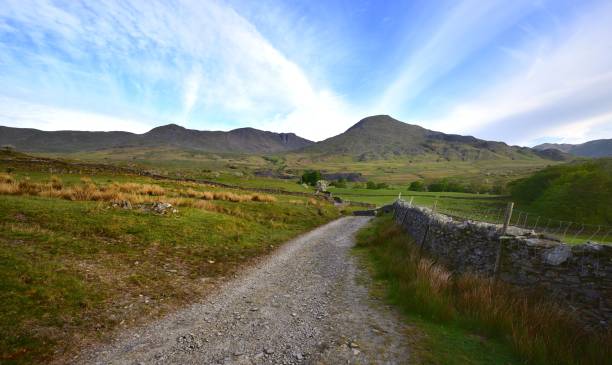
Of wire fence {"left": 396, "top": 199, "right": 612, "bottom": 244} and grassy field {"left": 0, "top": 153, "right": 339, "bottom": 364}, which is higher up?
wire fence {"left": 396, "top": 199, "right": 612, "bottom": 244}

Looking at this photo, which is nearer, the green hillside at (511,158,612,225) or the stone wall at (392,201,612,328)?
the stone wall at (392,201,612,328)

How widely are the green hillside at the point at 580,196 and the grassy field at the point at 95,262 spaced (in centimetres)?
2034

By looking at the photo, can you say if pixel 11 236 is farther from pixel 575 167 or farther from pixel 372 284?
→ pixel 575 167

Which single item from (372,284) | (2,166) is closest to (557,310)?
(372,284)

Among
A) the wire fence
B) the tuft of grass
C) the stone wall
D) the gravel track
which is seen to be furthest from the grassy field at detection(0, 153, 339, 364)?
the wire fence

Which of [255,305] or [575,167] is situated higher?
[575,167]

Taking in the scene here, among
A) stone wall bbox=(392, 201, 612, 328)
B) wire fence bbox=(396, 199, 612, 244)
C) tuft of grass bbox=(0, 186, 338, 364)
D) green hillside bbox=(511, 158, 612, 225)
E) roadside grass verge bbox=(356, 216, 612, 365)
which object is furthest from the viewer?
green hillside bbox=(511, 158, 612, 225)

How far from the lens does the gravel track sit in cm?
591

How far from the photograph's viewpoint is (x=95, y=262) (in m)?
9.72

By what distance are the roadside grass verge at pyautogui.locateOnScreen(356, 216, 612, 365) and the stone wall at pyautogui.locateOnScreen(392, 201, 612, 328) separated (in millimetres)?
447

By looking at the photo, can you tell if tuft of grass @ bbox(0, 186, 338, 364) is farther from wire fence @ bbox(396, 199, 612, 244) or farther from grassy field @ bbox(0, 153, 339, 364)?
wire fence @ bbox(396, 199, 612, 244)

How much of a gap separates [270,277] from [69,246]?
24.5 feet

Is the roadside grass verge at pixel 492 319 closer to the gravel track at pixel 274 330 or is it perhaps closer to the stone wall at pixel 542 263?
the stone wall at pixel 542 263

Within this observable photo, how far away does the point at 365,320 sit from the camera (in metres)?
7.89
